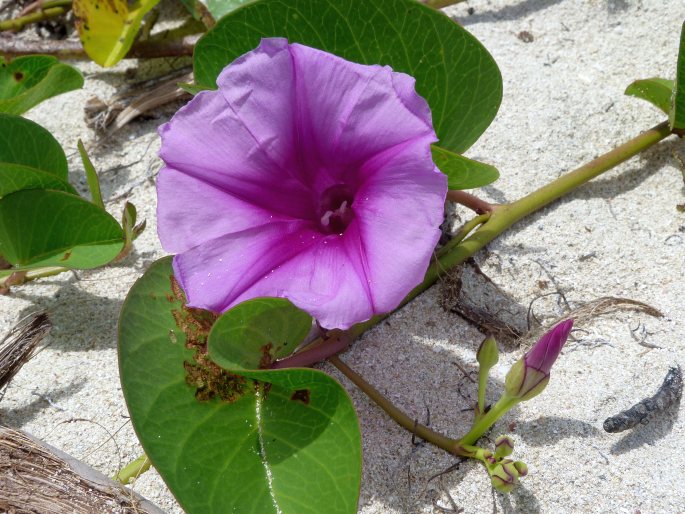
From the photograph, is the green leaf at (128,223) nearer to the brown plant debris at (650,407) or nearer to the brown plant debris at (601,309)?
the brown plant debris at (601,309)

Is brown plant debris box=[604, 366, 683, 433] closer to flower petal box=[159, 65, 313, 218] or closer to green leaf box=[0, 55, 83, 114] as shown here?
flower petal box=[159, 65, 313, 218]

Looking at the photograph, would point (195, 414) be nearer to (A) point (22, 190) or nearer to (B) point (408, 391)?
(B) point (408, 391)

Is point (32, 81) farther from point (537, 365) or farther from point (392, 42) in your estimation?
point (537, 365)

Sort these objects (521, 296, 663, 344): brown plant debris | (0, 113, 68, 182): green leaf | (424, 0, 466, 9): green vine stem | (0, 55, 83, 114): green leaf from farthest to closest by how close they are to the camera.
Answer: (424, 0, 466, 9): green vine stem
(0, 55, 83, 114): green leaf
(0, 113, 68, 182): green leaf
(521, 296, 663, 344): brown plant debris

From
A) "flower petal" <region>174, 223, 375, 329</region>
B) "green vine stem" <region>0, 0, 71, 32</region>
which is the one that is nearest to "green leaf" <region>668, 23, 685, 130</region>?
"flower petal" <region>174, 223, 375, 329</region>

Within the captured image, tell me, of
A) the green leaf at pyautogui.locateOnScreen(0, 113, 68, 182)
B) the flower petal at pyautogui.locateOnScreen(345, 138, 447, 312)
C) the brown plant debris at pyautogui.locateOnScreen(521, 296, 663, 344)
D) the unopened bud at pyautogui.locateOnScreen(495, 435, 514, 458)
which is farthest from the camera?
the green leaf at pyautogui.locateOnScreen(0, 113, 68, 182)

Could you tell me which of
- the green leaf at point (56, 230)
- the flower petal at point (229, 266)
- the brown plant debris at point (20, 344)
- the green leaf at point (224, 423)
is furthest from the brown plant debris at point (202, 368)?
the brown plant debris at point (20, 344)
